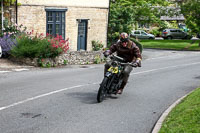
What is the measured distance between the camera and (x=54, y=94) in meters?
11.4

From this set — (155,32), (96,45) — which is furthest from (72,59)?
(155,32)

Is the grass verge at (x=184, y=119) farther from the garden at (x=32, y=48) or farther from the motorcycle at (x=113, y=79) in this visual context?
the garden at (x=32, y=48)

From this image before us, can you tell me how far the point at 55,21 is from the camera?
25.7 meters

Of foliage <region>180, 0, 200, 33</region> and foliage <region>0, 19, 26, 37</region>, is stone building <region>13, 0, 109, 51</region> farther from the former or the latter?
foliage <region>180, 0, 200, 33</region>

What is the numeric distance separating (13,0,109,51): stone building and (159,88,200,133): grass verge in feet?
51.2

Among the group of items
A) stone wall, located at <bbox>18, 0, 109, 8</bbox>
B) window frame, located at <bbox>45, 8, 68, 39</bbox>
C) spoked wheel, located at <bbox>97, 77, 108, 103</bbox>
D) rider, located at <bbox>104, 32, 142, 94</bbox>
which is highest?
stone wall, located at <bbox>18, 0, 109, 8</bbox>

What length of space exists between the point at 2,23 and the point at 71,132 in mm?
15645

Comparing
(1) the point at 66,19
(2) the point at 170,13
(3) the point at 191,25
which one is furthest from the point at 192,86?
(2) the point at 170,13

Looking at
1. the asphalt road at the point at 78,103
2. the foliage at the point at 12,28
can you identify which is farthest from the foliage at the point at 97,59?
the asphalt road at the point at 78,103

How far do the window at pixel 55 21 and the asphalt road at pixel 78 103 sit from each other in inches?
371

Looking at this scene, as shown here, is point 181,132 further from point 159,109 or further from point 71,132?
point 159,109

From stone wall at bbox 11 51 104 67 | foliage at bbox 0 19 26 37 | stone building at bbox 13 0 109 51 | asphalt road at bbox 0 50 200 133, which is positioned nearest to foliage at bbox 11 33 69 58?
stone wall at bbox 11 51 104 67

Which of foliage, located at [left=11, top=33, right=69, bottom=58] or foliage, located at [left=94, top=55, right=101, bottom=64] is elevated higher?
foliage, located at [left=11, top=33, right=69, bottom=58]

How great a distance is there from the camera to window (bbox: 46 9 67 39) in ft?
82.9
